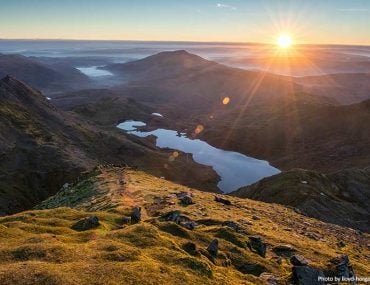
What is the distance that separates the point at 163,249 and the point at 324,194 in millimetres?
85222

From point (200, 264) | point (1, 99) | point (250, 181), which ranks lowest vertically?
point (250, 181)

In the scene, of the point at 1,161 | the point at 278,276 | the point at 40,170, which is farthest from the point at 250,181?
the point at 278,276

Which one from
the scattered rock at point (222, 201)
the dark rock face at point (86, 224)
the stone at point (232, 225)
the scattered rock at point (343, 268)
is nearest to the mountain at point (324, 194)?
the scattered rock at point (222, 201)

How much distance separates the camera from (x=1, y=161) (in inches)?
5659

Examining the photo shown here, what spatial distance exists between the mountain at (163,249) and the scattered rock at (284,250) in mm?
91

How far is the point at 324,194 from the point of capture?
363 feet

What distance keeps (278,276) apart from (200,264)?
6896 mm

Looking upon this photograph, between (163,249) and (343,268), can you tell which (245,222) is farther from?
(163,249)

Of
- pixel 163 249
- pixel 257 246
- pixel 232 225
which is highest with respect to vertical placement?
pixel 163 249

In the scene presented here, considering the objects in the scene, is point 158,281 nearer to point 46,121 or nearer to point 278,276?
point 278,276

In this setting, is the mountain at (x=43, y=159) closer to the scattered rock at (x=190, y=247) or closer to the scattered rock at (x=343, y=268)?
the scattered rock at (x=190, y=247)

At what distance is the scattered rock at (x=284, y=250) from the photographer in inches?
1607

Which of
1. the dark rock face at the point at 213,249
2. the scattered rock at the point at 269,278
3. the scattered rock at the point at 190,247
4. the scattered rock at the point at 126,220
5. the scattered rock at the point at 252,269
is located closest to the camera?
the scattered rock at the point at 269,278

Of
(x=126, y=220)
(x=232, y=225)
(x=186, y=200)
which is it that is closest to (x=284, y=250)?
(x=232, y=225)
